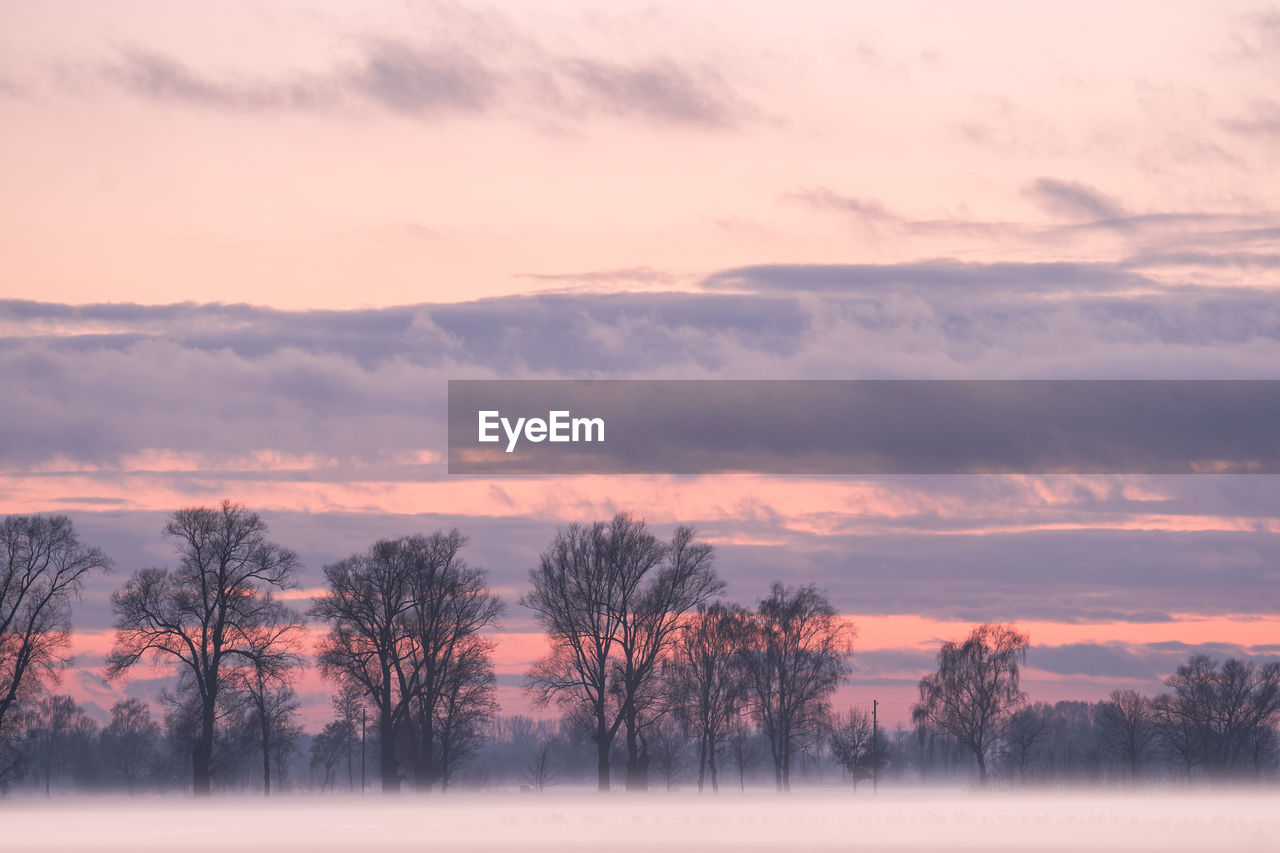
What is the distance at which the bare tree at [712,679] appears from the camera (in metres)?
85.4

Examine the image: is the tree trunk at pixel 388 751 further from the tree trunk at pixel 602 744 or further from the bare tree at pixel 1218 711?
the bare tree at pixel 1218 711

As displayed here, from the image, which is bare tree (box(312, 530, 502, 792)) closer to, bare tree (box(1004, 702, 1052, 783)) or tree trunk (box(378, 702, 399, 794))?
tree trunk (box(378, 702, 399, 794))

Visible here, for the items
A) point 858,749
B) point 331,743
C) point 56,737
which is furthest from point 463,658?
point 56,737

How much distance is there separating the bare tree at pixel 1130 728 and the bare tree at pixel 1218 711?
8.84 ft

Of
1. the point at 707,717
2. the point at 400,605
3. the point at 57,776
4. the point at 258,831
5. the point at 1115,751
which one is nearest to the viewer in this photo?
the point at 258,831

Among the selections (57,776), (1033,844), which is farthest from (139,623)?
(57,776)

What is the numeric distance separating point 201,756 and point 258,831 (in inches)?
603

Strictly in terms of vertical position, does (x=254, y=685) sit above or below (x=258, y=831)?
above

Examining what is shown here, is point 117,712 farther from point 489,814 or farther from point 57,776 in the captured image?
point 489,814

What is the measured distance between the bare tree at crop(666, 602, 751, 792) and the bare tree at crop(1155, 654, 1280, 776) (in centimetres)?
4663

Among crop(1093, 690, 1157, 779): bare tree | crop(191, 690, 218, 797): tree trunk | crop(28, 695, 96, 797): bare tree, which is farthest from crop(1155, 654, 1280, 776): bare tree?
crop(28, 695, 96, 797): bare tree

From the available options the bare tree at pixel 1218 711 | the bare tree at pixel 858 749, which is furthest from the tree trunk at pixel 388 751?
the bare tree at pixel 1218 711

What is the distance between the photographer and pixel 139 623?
6016 centimetres

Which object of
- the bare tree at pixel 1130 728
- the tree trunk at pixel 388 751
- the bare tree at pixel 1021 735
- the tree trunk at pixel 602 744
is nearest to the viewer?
the tree trunk at pixel 602 744
